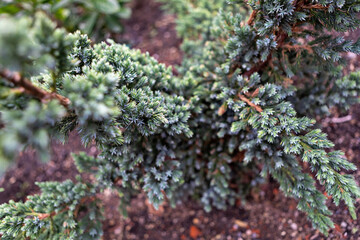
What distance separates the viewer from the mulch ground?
2.09 meters

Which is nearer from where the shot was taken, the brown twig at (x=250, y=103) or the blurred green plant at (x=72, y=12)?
the brown twig at (x=250, y=103)

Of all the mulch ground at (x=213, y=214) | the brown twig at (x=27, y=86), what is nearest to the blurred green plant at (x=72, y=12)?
the brown twig at (x=27, y=86)

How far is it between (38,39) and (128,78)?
0.63m

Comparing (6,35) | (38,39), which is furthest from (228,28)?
(6,35)

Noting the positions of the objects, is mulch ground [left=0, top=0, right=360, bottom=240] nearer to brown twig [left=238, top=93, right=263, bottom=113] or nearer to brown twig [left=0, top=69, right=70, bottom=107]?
brown twig [left=238, top=93, right=263, bottom=113]

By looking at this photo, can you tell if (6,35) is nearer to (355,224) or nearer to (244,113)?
(244,113)

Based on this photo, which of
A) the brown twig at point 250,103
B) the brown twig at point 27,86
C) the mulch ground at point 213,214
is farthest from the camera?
the mulch ground at point 213,214

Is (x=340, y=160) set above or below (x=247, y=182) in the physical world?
above

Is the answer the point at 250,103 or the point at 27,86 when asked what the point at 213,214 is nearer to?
the point at 250,103

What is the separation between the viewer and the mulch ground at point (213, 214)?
2.09 m

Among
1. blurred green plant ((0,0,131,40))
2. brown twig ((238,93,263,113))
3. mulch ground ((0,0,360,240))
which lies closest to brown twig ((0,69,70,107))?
blurred green plant ((0,0,131,40))

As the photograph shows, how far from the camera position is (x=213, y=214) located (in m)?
2.41

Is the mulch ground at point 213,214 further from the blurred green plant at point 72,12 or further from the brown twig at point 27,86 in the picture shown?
the brown twig at point 27,86

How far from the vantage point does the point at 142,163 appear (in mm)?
1889
